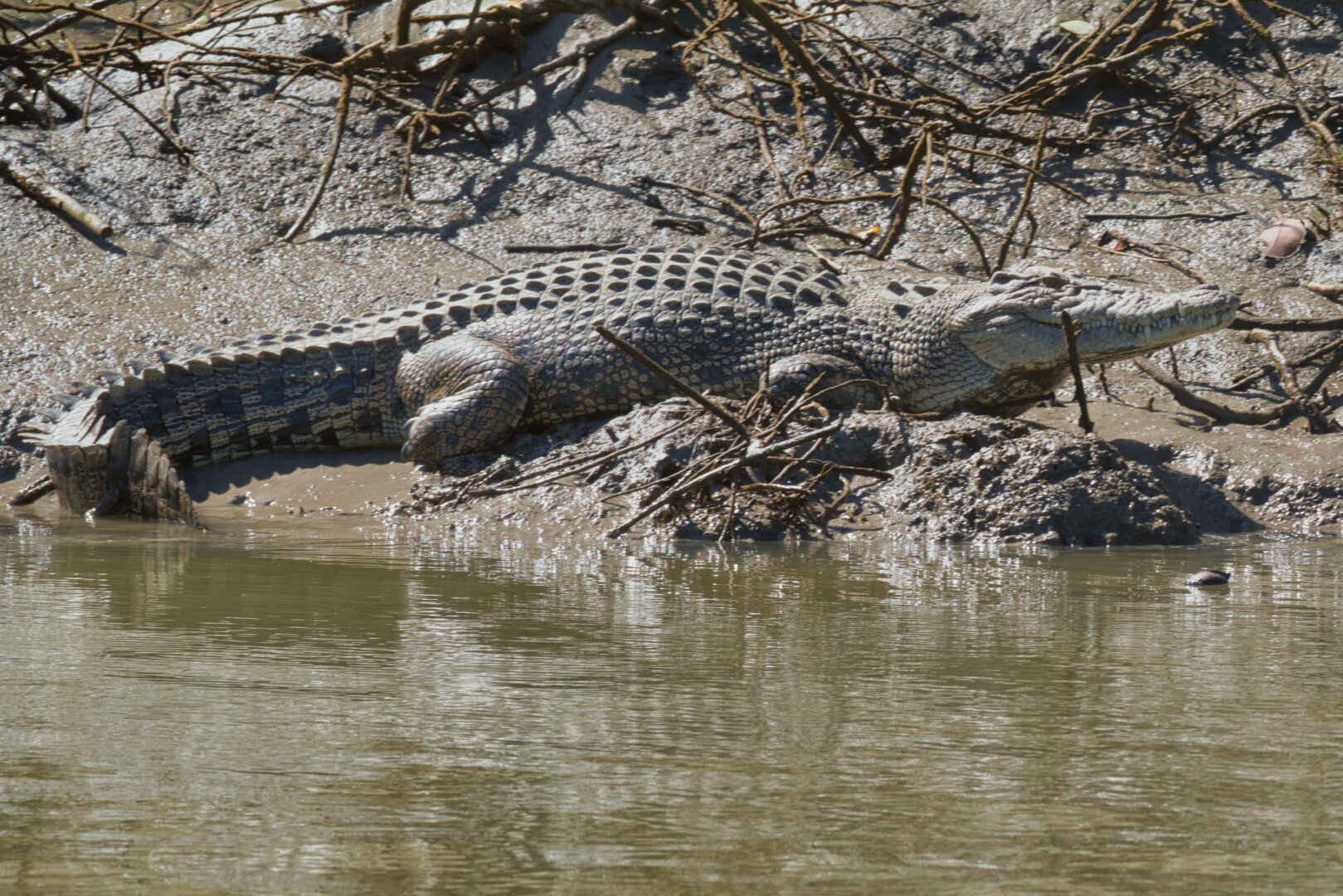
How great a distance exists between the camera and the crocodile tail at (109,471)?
5570mm

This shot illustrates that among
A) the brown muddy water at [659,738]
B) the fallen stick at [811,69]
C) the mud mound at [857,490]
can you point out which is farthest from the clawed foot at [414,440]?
the brown muddy water at [659,738]

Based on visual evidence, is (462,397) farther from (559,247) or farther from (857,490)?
(559,247)

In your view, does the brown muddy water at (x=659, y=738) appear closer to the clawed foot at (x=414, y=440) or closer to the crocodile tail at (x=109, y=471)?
the crocodile tail at (x=109, y=471)

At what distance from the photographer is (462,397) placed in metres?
6.07

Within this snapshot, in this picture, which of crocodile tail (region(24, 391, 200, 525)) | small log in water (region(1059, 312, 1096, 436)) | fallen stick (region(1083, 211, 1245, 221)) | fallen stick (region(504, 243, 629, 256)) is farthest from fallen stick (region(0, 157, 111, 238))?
fallen stick (region(1083, 211, 1245, 221))

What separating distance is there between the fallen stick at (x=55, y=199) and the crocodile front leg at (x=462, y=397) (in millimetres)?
2766

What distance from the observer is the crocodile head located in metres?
5.67

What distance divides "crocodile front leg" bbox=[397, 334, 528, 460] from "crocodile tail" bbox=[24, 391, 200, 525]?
3.25 ft

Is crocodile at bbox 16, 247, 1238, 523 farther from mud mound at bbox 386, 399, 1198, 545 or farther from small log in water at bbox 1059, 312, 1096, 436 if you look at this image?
mud mound at bbox 386, 399, 1198, 545

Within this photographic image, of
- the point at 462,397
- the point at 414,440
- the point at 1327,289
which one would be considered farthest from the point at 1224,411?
the point at 414,440

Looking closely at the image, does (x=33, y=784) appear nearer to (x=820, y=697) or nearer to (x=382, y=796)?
(x=382, y=796)

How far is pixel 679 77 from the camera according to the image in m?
9.27

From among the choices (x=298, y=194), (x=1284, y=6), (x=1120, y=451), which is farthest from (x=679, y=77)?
(x=1120, y=451)

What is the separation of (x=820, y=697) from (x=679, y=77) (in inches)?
294
